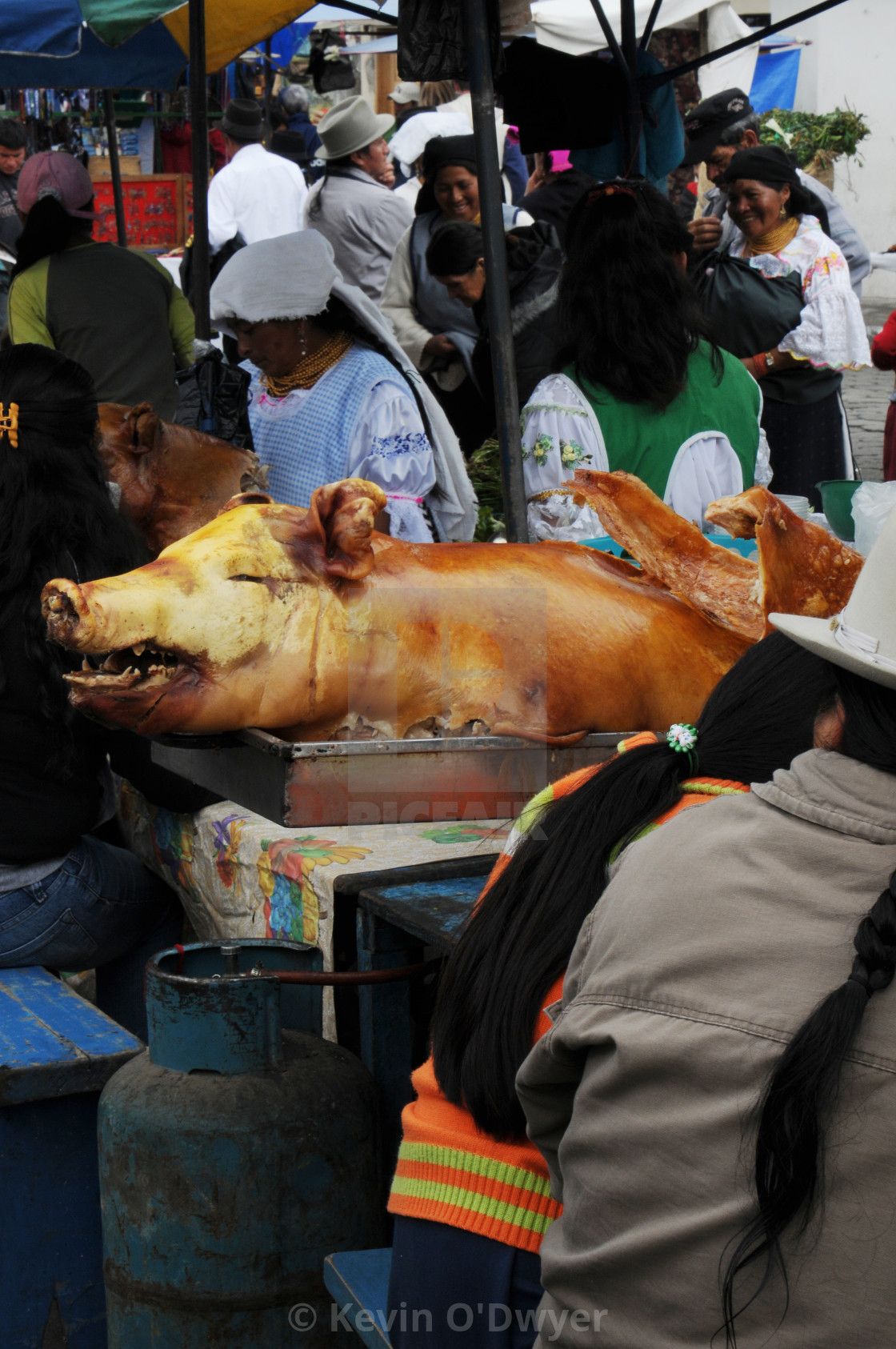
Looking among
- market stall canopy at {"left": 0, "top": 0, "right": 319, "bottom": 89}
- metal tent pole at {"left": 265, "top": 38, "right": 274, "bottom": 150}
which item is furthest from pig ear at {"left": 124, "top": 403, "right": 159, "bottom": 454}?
metal tent pole at {"left": 265, "top": 38, "right": 274, "bottom": 150}

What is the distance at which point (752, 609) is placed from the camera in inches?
74.0

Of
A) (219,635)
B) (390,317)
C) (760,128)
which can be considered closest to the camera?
(219,635)

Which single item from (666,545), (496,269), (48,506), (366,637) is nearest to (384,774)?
(366,637)

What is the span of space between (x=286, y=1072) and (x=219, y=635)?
0.73 meters

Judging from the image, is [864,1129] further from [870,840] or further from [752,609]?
[752,609]

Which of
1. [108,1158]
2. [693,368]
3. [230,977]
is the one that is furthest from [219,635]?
[693,368]

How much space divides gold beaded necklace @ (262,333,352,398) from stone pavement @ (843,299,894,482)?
4.85m

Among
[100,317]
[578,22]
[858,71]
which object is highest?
[858,71]

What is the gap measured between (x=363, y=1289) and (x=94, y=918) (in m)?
1.19

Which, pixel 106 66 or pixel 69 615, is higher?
pixel 106 66

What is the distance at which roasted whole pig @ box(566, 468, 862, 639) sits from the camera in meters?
1.78

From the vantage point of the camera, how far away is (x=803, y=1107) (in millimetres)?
844

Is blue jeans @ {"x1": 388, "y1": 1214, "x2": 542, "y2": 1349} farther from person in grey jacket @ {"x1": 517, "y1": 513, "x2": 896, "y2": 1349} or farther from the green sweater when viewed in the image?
the green sweater

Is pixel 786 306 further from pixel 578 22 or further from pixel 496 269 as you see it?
pixel 578 22
